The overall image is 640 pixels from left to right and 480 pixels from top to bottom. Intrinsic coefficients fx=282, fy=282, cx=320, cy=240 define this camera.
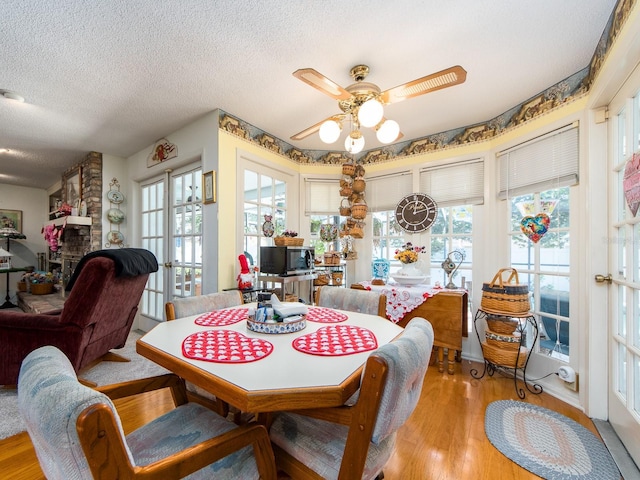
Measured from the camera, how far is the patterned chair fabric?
1581 mm

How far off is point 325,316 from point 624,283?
5.55 feet

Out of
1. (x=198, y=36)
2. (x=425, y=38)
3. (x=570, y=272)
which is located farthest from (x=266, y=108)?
(x=570, y=272)

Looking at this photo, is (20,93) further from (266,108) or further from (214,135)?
(266,108)

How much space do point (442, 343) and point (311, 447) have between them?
1.88m

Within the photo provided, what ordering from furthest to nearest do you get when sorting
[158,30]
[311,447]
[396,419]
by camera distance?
[158,30] → [311,447] → [396,419]

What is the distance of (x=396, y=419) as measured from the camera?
2.72ft

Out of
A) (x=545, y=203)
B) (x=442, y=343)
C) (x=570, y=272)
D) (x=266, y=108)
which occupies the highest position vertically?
(x=266, y=108)

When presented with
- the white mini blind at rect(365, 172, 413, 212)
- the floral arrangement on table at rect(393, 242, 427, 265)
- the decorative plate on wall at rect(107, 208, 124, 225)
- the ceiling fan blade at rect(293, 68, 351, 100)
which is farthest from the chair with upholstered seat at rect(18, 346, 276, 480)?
the decorative plate on wall at rect(107, 208, 124, 225)

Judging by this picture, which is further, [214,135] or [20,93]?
[214,135]

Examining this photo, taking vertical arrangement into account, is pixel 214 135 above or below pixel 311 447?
above

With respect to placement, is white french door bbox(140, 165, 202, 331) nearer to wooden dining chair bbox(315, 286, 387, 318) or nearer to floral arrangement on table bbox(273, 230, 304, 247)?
floral arrangement on table bbox(273, 230, 304, 247)

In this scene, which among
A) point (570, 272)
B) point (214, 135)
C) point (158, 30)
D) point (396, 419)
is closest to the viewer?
point (396, 419)

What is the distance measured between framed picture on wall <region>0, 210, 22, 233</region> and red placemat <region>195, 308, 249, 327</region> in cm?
649

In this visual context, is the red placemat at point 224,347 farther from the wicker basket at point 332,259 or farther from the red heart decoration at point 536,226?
the red heart decoration at point 536,226
